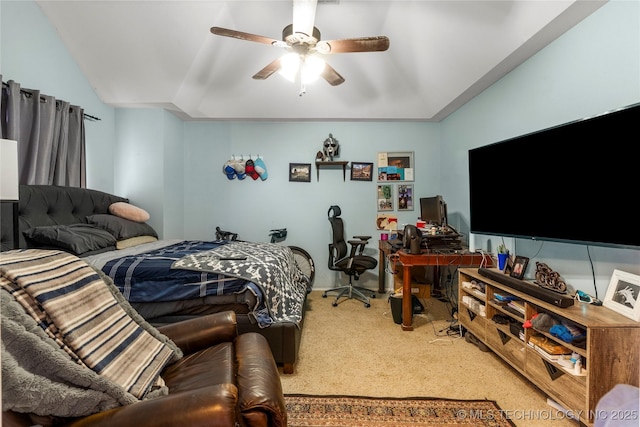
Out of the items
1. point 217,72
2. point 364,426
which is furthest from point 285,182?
point 364,426

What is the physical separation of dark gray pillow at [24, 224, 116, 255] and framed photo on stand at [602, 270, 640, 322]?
3.54m

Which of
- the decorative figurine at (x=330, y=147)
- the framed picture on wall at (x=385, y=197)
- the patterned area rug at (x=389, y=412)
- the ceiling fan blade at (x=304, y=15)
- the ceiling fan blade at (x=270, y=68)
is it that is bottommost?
the patterned area rug at (x=389, y=412)

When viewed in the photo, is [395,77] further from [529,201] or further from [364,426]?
[364,426]

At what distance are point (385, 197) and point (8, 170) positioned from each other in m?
3.67

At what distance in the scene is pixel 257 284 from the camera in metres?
1.98

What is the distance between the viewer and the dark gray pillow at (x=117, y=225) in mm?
2750

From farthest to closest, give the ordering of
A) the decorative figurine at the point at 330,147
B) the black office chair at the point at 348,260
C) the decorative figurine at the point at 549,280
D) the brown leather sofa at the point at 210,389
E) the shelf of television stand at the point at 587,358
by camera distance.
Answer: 1. the decorative figurine at the point at 330,147
2. the black office chair at the point at 348,260
3. the decorative figurine at the point at 549,280
4. the shelf of television stand at the point at 587,358
5. the brown leather sofa at the point at 210,389

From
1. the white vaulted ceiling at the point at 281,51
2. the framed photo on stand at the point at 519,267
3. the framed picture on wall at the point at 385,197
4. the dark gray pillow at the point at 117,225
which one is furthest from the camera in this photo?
the framed picture on wall at the point at 385,197

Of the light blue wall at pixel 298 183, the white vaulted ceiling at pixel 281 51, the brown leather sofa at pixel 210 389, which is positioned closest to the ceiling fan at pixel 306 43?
the white vaulted ceiling at pixel 281 51

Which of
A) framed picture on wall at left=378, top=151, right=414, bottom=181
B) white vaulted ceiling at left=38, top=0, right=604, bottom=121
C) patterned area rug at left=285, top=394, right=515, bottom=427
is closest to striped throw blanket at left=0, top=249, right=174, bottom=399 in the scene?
patterned area rug at left=285, top=394, right=515, bottom=427

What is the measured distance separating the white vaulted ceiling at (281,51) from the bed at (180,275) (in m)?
1.56

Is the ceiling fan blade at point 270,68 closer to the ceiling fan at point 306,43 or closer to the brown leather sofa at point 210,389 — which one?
the ceiling fan at point 306,43

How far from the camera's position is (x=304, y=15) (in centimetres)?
196

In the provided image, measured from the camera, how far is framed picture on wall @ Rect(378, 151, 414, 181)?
4059mm
